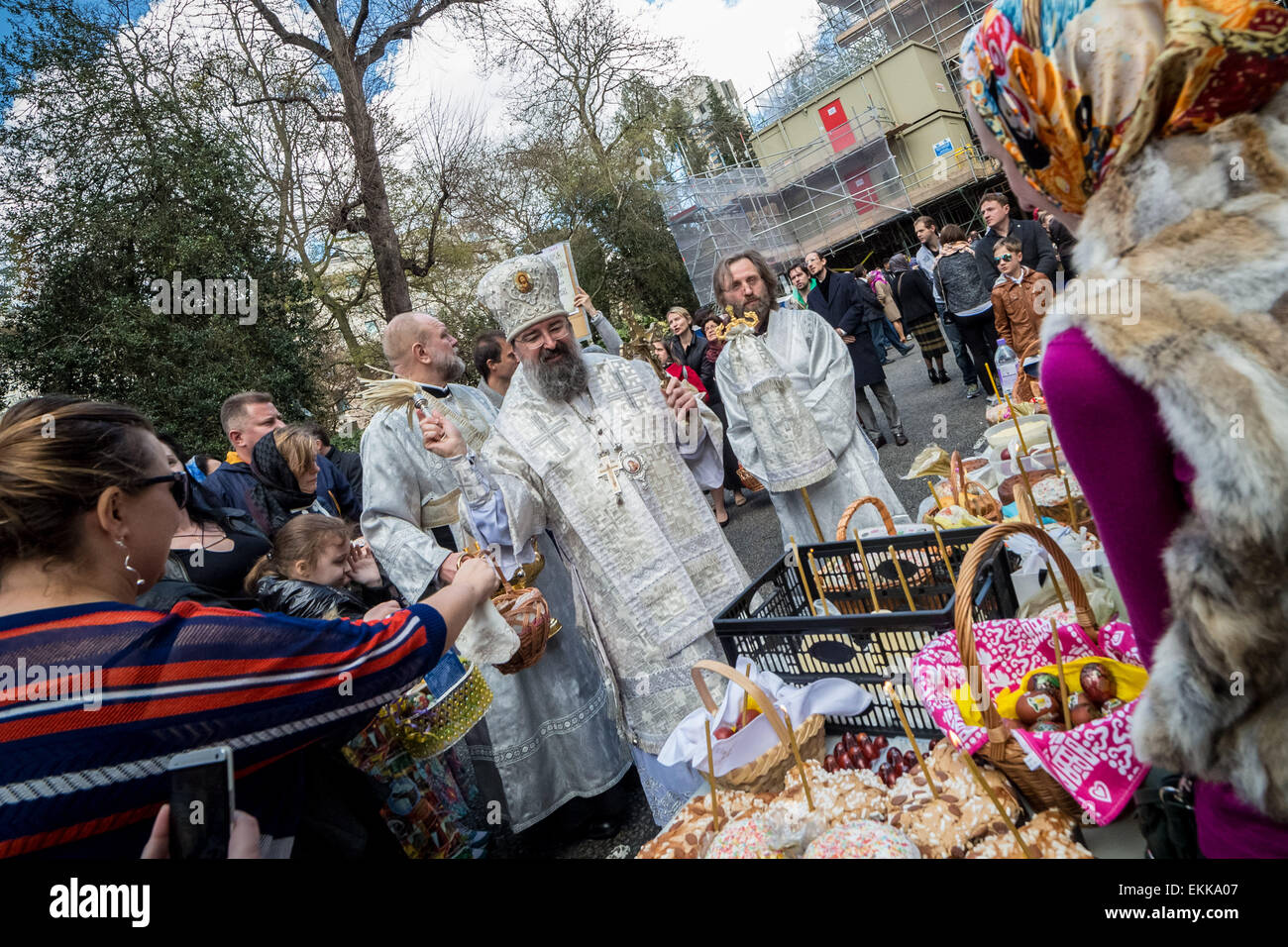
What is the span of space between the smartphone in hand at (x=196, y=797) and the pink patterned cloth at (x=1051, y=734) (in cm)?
131

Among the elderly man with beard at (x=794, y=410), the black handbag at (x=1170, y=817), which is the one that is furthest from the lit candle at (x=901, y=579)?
the elderly man with beard at (x=794, y=410)

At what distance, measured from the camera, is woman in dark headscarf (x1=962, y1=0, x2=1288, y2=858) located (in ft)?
2.96

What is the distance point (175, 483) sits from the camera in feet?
5.60

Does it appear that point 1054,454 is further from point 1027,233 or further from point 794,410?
point 1027,233

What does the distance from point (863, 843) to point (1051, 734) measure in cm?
40

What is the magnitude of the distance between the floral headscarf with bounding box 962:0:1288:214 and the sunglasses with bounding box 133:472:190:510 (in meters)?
1.68

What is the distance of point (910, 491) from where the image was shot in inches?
269

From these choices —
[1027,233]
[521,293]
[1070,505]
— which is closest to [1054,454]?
[1070,505]

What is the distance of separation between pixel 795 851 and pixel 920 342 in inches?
411

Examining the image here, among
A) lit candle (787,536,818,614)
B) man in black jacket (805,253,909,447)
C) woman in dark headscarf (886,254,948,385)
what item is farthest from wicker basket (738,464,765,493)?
lit candle (787,536,818,614)

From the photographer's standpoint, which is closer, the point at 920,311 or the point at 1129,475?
the point at 1129,475

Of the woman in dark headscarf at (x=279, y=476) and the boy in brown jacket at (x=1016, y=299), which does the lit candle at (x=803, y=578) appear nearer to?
the woman in dark headscarf at (x=279, y=476)

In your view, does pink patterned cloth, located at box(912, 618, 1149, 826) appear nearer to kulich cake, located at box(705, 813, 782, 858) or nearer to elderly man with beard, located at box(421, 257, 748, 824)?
kulich cake, located at box(705, 813, 782, 858)

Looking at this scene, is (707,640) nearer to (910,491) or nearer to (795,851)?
(795,851)
